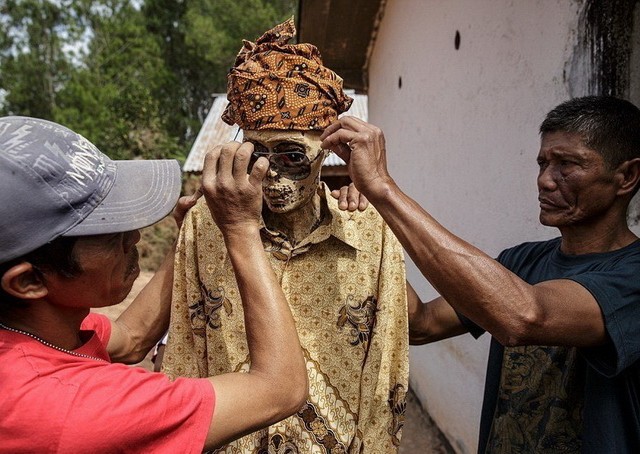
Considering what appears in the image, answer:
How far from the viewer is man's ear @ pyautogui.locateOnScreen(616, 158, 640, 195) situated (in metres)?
Answer: 1.78

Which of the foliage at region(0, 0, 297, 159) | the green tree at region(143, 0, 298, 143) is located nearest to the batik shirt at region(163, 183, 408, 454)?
the foliage at region(0, 0, 297, 159)

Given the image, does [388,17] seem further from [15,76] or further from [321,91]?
[15,76]

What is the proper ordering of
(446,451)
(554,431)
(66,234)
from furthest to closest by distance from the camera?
(446,451), (554,431), (66,234)

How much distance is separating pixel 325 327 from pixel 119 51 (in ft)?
86.5

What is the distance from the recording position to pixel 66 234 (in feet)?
3.95

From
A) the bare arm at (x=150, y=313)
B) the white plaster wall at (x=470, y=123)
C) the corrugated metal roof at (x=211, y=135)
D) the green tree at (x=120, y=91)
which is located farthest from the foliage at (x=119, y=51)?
the bare arm at (x=150, y=313)

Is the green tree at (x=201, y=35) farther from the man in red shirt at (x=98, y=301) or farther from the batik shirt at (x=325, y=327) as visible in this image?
the man in red shirt at (x=98, y=301)

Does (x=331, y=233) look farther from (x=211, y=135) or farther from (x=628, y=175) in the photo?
(x=211, y=135)

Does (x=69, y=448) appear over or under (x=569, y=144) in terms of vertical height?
under

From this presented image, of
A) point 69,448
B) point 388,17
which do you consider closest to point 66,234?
point 69,448

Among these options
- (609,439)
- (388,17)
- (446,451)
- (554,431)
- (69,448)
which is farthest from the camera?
(388,17)

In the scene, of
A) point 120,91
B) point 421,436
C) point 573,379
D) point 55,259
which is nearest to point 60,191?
point 55,259

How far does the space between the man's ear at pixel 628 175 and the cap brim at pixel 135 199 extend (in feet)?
4.52

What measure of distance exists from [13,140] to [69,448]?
2.09ft
